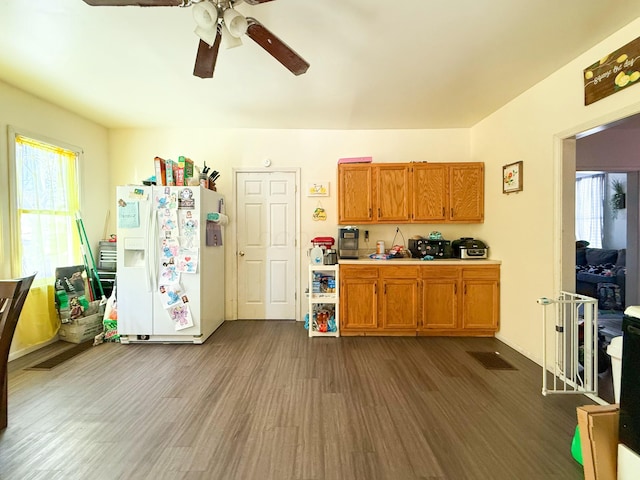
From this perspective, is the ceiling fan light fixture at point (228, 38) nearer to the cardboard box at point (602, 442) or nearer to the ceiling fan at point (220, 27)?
the ceiling fan at point (220, 27)

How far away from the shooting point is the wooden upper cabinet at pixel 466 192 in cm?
369

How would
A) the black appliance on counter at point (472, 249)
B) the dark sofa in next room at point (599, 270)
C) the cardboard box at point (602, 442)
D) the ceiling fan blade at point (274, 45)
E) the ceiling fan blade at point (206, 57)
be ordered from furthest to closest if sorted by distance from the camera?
1. the dark sofa in next room at point (599, 270)
2. the black appliance on counter at point (472, 249)
3. the ceiling fan blade at point (206, 57)
4. the ceiling fan blade at point (274, 45)
5. the cardboard box at point (602, 442)

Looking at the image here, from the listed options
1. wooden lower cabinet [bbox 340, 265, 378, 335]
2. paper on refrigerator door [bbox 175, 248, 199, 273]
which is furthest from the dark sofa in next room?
paper on refrigerator door [bbox 175, 248, 199, 273]

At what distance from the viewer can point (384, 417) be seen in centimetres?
197

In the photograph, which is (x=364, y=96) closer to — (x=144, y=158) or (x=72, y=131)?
(x=144, y=158)

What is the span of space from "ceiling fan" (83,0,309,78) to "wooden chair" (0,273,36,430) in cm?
166

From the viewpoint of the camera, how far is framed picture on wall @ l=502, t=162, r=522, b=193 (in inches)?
119

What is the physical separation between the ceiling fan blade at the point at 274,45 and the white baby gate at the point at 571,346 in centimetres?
250

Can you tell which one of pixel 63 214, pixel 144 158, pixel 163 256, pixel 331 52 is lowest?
pixel 163 256

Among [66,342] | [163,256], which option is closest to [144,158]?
[163,256]

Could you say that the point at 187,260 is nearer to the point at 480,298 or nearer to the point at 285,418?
the point at 285,418

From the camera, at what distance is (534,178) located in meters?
2.83

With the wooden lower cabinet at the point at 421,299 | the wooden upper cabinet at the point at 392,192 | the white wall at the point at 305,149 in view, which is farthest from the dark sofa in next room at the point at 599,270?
the wooden upper cabinet at the point at 392,192

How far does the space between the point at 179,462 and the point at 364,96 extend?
3.35 meters
